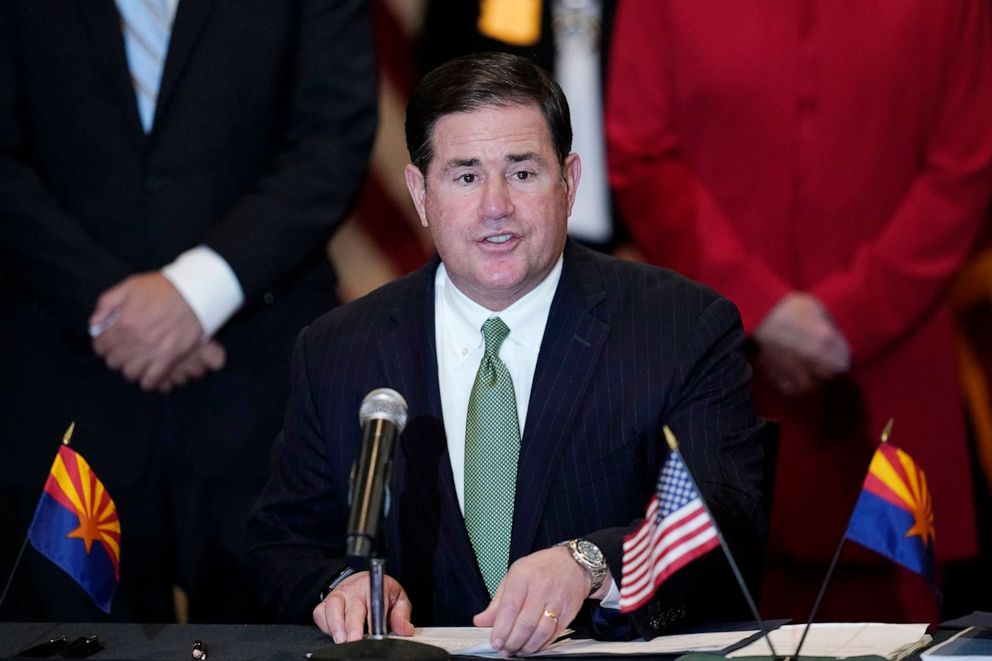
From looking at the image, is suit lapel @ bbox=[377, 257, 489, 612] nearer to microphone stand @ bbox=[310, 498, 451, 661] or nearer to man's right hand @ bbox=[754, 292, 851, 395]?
microphone stand @ bbox=[310, 498, 451, 661]

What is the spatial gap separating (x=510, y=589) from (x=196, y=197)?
178 centimetres

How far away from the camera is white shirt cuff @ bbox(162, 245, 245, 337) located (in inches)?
152

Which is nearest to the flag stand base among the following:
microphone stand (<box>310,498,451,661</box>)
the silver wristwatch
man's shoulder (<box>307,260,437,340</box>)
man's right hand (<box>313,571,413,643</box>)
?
microphone stand (<box>310,498,451,661</box>)

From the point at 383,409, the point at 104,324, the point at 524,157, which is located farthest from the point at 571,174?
the point at 104,324

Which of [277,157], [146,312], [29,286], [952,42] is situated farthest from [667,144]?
[29,286]

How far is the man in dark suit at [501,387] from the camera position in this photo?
300 cm

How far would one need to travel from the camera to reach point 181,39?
389 cm

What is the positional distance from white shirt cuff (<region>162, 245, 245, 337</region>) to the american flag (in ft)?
5.49

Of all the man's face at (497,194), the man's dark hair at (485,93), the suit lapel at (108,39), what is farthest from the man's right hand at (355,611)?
the suit lapel at (108,39)

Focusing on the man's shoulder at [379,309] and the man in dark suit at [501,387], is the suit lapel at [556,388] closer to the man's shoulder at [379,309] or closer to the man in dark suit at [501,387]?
the man in dark suit at [501,387]

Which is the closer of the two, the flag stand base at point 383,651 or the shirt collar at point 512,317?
the flag stand base at point 383,651

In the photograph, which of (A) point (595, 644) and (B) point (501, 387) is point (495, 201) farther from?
(A) point (595, 644)

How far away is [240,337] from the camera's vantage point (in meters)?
4.02

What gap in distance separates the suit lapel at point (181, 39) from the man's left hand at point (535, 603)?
1.80 meters
